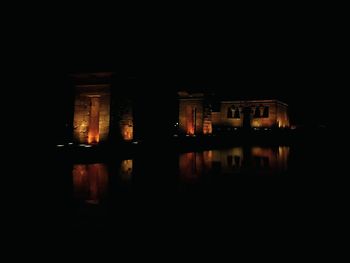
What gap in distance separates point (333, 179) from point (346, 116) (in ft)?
119

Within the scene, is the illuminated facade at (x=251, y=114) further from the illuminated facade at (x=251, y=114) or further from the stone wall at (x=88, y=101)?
the stone wall at (x=88, y=101)

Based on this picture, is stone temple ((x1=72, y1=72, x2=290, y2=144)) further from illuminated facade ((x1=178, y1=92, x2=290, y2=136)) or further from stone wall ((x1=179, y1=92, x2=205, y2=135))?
illuminated facade ((x1=178, y1=92, x2=290, y2=136))

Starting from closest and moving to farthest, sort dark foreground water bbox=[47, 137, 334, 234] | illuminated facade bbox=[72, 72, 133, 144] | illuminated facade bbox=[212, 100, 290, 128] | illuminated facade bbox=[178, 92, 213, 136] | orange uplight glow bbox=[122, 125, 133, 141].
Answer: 1. dark foreground water bbox=[47, 137, 334, 234]
2. illuminated facade bbox=[72, 72, 133, 144]
3. orange uplight glow bbox=[122, 125, 133, 141]
4. illuminated facade bbox=[178, 92, 213, 136]
5. illuminated facade bbox=[212, 100, 290, 128]

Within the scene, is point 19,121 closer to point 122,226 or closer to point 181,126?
point 122,226

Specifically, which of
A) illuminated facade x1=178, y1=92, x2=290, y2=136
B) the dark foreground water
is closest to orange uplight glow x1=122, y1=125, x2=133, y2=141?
the dark foreground water

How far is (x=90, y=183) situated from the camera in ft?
20.0

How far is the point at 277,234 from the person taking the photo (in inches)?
126

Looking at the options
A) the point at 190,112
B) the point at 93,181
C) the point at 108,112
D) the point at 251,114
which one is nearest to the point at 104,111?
the point at 108,112

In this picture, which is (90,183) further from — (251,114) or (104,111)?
(251,114)

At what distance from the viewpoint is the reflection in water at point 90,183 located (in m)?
5.04

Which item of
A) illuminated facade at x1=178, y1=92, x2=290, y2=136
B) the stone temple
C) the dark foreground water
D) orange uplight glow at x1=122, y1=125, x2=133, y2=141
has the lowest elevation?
the dark foreground water

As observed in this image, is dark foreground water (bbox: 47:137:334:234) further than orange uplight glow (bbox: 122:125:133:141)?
No

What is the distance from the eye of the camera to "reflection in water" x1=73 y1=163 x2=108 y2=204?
5.04m

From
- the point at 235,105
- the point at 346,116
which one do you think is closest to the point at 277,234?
the point at 235,105
